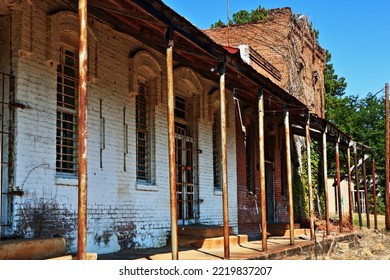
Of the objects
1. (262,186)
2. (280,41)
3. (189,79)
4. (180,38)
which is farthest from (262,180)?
(280,41)

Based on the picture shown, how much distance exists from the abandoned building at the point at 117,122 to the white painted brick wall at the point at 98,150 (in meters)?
0.02

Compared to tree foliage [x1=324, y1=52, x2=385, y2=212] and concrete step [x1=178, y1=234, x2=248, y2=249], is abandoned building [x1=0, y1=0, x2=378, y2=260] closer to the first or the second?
concrete step [x1=178, y1=234, x2=248, y2=249]

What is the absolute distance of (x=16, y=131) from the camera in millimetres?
8453

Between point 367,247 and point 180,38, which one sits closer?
point 180,38

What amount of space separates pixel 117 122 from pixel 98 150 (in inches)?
35.1

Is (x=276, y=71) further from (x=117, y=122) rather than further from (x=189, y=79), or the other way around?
(x=117, y=122)

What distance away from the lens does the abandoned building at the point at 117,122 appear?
8.45 meters

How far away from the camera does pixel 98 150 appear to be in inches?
409

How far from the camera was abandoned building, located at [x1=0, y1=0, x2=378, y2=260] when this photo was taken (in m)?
8.45

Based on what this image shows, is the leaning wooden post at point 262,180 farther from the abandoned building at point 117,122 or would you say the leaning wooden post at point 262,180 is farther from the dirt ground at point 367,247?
the dirt ground at point 367,247

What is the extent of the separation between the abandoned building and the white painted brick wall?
0.07 ft

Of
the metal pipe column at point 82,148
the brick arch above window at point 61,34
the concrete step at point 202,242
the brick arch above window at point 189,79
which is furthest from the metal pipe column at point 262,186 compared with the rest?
the metal pipe column at point 82,148
